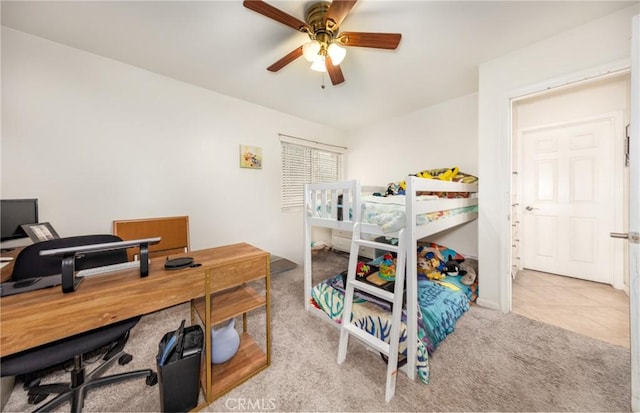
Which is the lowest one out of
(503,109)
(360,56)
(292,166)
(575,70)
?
(292,166)

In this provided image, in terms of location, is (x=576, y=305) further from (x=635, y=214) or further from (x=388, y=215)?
(x=388, y=215)

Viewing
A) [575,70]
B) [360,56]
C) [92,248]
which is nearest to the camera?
[92,248]

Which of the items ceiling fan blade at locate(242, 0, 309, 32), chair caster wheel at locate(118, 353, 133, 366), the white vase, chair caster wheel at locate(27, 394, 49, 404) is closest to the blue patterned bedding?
the white vase

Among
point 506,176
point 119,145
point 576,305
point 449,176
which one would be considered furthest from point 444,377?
point 119,145

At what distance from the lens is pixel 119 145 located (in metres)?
2.19

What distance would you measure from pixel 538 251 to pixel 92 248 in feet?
16.1

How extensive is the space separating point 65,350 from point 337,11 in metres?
2.37

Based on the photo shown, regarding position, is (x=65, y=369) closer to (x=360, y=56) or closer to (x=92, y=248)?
(x=92, y=248)

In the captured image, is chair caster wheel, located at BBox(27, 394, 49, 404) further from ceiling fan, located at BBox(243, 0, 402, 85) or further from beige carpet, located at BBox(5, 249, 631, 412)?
ceiling fan, located at BBox(243, 0, 402, 85)

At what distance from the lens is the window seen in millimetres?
3627

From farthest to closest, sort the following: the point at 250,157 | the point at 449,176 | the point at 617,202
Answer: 1. the point at 250,157
2. the point at 449,176
3. the point at 617,202

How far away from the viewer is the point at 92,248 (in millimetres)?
930

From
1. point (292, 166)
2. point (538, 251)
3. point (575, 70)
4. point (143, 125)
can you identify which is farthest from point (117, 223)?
point (538, 251)

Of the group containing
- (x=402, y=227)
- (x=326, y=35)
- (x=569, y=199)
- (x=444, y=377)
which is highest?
(x=326, y=35)
